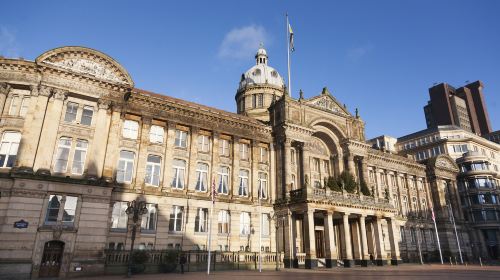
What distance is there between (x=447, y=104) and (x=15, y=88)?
134848 millimetres

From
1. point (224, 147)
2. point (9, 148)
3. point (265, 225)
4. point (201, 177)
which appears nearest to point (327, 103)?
point (224, 147)

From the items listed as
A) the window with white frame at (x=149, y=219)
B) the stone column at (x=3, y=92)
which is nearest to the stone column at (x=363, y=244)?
the window with white frame at (x=149, y=219)

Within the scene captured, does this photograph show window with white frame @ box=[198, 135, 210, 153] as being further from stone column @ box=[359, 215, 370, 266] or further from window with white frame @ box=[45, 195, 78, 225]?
stone column @ box=[359, 215, 370, 266]

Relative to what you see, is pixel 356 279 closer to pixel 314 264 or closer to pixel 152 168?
pixel 314 264

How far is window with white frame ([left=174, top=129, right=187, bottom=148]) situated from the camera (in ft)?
115

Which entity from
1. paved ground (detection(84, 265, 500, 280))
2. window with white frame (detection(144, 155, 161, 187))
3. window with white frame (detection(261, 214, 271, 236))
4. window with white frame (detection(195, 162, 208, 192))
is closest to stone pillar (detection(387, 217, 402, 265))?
paved ground (detection(84, 265, 500, 280))

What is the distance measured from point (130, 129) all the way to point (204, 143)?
776 centimetres

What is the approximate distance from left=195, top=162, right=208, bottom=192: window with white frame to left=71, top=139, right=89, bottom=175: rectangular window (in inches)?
423

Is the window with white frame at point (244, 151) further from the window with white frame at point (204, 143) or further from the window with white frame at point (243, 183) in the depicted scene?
the window with white frame at point (204, 143)

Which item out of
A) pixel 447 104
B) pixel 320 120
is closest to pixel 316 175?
pixel 320 120

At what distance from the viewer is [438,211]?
188 ft

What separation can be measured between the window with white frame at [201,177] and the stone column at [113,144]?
8095mm

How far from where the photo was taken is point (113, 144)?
99.7 feet

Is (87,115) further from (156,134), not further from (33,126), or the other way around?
(156,134)
